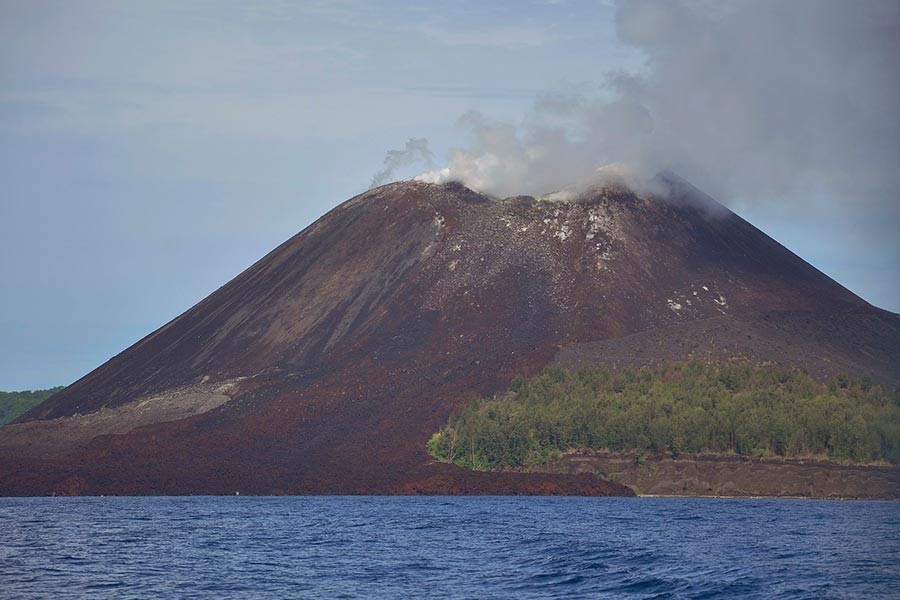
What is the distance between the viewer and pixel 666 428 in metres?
134

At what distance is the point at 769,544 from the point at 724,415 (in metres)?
68.5

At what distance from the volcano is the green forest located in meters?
5.13

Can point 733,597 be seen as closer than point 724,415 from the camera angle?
Yes

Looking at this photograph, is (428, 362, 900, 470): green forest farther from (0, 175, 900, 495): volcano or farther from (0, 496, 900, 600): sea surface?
(0, 496, 900, 600): sea surface

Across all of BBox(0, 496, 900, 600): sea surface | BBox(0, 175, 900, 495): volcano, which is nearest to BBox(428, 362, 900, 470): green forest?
BBox(0, 175, 900, 495): volcano

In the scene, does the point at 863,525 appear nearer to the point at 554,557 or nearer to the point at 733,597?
the point at 554,557

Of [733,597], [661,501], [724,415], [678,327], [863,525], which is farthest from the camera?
[678,327]

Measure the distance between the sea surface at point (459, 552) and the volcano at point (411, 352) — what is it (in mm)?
40971

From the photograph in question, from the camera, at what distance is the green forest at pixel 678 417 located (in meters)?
130

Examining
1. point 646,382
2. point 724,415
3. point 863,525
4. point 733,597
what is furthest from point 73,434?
point 733,597

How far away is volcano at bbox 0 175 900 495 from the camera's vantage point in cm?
14638

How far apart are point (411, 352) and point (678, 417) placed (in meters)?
48.0

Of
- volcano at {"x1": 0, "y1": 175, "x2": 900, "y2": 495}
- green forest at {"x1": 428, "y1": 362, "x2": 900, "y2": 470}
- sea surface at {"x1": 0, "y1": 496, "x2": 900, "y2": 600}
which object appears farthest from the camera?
volcano at {"x1": 0, "y1": 175, "x2": 900, "y2": 495}

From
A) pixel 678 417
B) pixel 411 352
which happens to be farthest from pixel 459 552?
pixel 411 352
